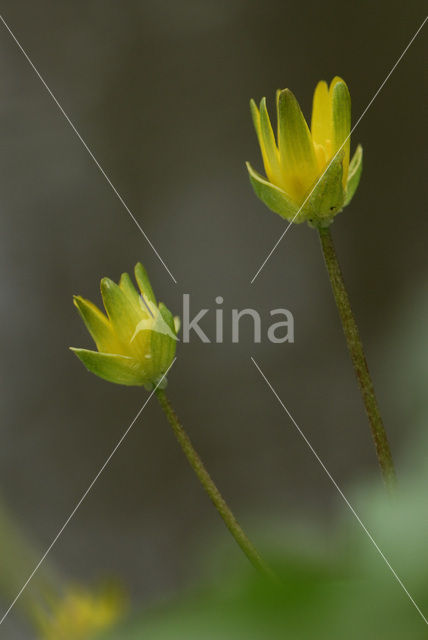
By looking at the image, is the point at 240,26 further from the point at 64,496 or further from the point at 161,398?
the point at 161,398

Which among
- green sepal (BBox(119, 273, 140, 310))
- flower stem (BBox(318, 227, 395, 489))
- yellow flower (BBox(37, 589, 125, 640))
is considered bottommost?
yellow flower (BBox(37, 589, 125, 640))

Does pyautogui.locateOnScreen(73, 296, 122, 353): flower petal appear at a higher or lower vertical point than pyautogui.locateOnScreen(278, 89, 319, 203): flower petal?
lower

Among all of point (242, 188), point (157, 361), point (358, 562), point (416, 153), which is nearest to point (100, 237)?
point (242, 188)

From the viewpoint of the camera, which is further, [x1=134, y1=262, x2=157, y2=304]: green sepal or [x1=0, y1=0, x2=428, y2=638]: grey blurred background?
[x1=0, y1=0, x2=428, y2=638]: grey blurred background

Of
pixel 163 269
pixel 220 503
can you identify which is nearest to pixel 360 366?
pixel 220 503

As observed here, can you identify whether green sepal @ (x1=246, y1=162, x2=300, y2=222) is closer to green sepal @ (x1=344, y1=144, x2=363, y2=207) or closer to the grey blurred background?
green sepal @ (x1=344, y1=144, x2=363, y2=207)

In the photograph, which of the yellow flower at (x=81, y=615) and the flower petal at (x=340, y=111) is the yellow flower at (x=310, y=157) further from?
the yellow flower at (x=81, y=615)

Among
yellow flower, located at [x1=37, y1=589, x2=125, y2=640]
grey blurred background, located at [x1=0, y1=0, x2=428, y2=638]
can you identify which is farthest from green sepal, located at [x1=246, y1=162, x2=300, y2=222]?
grey blurred background, located at [x1=0, y1=0, x2=428, y2=638]

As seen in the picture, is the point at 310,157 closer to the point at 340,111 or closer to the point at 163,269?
the point at 340,111
